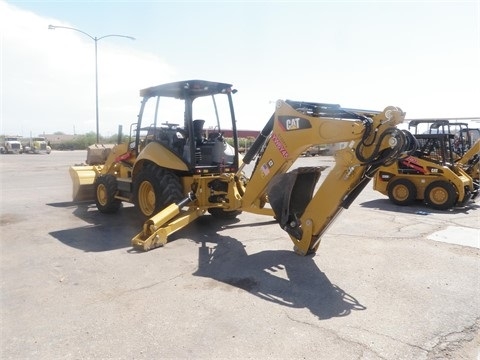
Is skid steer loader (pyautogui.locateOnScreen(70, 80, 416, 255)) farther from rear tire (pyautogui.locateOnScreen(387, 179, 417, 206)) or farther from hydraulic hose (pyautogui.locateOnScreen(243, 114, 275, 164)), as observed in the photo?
Answer: rear tire (pyautogui.locateOnScreen(387, 179, 417, 206))

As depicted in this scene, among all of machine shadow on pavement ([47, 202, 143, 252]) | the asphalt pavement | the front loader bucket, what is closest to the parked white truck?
the front loader bucket

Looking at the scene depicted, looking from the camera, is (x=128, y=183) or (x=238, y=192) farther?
(x=128, y=183)

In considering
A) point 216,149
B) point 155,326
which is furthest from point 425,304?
point 216,149

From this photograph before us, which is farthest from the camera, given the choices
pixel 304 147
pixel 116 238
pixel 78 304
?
pixel 116 238

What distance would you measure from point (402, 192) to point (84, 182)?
7.97m

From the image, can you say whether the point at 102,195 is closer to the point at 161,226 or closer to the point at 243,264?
the point at 161,226

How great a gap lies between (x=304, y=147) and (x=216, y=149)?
253 cm

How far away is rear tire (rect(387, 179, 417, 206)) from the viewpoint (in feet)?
34.6

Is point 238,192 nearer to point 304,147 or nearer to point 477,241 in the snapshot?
point 304,147

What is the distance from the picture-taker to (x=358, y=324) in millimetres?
3760

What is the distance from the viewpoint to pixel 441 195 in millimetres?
10047

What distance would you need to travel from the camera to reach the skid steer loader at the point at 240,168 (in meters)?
4.98

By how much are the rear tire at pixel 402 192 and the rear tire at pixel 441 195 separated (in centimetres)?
34

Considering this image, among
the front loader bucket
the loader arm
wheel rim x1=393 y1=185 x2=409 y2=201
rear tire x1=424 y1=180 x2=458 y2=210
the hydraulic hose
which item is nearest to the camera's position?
the loader arm
